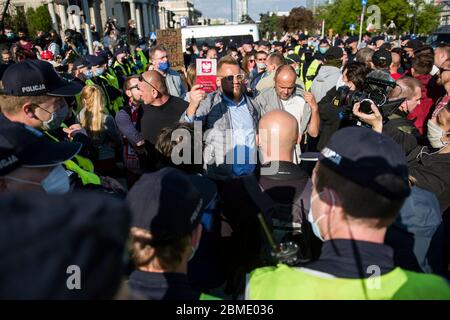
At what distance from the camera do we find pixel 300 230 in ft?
7.02

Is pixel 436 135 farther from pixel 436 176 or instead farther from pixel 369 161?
pixel 369 161

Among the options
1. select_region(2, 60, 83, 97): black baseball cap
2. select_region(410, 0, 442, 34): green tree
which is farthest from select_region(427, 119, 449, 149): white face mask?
select_region(410, 0, 442, 34): green tree

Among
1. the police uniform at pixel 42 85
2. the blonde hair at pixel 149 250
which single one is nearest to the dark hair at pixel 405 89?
the police uniform at pixel 42 85

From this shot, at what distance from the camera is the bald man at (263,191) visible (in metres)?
2.03

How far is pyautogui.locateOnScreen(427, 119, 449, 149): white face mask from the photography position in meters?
2.71

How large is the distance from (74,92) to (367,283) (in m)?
2.54

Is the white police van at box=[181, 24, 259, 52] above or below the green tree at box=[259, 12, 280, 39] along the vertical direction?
below

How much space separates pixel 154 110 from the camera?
3961 mm

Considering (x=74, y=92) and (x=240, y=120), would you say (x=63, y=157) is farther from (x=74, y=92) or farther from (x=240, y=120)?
(x=240, y=120)

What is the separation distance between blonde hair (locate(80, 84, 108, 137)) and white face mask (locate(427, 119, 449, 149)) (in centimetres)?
349

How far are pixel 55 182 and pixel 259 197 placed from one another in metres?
1.25

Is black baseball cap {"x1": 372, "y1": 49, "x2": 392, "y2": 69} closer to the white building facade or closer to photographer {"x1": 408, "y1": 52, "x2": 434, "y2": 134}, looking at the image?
photographer {"x1": 408, "y1": 52, "x2": 434, "y2": 134}

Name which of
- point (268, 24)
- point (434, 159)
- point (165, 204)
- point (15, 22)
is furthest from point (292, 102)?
point (268, 24)
